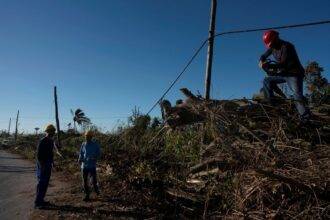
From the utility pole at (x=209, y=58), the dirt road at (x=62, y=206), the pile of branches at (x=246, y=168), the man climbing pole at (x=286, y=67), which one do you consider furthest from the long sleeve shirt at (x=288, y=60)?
the dirt road at (x=62, y=206)

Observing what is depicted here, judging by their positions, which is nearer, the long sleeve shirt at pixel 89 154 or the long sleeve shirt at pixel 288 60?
the long sleeve shirt at pixel 288 60

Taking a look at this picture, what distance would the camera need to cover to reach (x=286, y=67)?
346 inches

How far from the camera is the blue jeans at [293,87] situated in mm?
8430

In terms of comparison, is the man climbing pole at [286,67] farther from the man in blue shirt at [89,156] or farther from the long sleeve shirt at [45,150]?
the long sleeve shirt at [45,150]

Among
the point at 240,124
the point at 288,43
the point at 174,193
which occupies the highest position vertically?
the point at 288,43

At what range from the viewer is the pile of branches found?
6.73 meters

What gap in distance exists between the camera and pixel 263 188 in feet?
22.8

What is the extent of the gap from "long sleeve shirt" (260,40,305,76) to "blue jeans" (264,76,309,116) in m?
0.12

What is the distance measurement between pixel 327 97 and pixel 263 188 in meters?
4.08

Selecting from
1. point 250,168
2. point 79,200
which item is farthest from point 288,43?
point 79,200

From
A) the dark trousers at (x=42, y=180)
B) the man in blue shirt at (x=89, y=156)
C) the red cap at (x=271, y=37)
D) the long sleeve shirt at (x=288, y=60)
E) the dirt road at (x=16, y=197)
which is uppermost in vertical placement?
the red cap at (x=271, y=37)

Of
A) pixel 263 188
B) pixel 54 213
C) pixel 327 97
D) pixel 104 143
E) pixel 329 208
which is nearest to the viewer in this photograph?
pixel 329 208

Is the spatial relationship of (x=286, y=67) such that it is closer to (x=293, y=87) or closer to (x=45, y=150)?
(x=293, y=87)

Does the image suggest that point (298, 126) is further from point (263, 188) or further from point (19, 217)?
point (19, 217)
